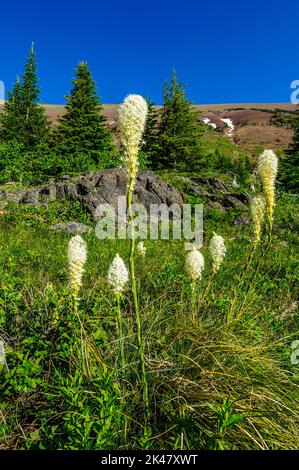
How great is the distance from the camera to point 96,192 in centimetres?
1661

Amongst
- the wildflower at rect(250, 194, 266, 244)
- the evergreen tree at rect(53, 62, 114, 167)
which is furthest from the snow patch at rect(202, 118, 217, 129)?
the wildflower at rect(250, 194, 266, 244)

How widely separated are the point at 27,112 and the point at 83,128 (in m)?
8.61

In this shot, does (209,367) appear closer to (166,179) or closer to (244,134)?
(166,179)

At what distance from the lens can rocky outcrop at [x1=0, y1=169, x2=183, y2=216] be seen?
16125 mm

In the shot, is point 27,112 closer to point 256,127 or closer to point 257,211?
point 257,211

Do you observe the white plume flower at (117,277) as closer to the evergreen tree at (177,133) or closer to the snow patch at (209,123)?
the evergreen tree at (177,133)

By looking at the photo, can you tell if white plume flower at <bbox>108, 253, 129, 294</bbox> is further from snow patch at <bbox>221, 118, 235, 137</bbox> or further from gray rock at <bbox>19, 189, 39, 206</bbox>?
snow patch at <bbox>221, 118, 235, 137</bbox>

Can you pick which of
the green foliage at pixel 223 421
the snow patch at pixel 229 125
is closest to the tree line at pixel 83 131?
the green foliage at pixel 223 421

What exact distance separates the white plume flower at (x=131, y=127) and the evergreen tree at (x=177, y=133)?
88.4 ft

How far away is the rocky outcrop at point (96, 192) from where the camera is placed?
1612 centimetres

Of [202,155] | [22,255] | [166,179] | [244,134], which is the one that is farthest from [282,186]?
[244,134]

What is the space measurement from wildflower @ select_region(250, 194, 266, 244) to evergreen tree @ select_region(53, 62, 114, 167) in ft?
77.5
